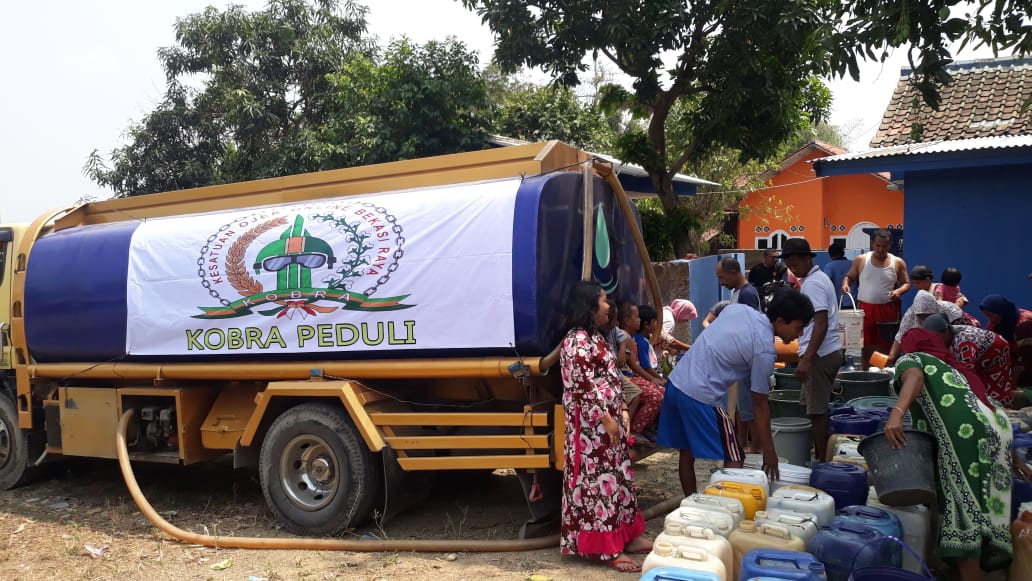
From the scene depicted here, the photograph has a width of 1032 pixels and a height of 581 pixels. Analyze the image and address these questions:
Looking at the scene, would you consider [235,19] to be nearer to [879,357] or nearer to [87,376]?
[87,376]

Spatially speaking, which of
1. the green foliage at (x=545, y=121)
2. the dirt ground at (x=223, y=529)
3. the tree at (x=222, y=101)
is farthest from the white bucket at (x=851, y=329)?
the tree at (x=222, y=101)

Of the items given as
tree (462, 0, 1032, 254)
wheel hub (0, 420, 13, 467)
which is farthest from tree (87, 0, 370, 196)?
wheel hub (0, 420, 13, 467)

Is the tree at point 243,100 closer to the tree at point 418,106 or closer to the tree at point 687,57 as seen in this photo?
the tree at point 418,106

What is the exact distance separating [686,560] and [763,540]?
47 centimetres

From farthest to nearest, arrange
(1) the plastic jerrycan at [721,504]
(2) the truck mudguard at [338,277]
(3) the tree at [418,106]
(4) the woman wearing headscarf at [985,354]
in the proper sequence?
→ 1. (3) the tree at [418,106]
2. (4) the woman wearing headscarf at [985,354]
3. (2) the truck mudguard at [338,277]
4. (1) the plastic jerrycan at [721,504]

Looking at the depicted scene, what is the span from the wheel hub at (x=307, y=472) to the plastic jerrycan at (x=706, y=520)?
2.64 metres

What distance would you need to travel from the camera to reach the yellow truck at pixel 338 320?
17.3ft

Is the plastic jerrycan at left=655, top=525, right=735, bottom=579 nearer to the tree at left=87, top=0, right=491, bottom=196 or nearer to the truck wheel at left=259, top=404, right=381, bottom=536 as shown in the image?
the truck wheel at left=259, top=404, right=381, bottom=536

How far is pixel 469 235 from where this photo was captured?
17.5 feet

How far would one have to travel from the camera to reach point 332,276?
5.71m

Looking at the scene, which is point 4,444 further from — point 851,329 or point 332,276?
point 851,329

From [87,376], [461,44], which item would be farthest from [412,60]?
[87,376]

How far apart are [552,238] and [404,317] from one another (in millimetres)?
1126

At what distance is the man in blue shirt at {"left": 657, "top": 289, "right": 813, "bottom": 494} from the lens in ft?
15.9
